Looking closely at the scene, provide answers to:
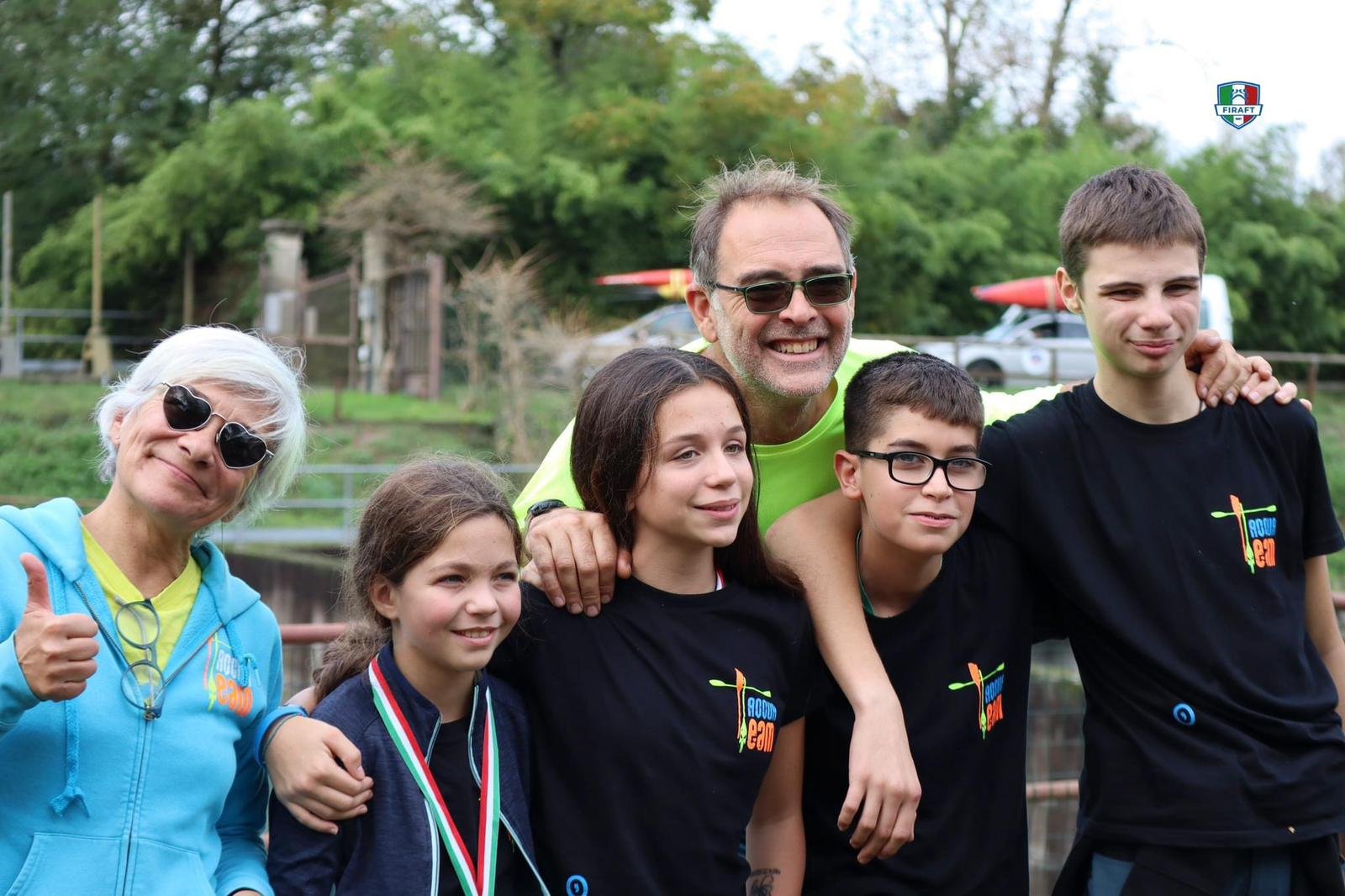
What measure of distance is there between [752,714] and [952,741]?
0.47 metres

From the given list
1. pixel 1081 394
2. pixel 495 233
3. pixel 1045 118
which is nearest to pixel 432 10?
pixel 495 233

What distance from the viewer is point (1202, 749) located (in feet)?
9.00

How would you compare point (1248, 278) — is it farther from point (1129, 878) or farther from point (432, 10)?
point (1129, 878)

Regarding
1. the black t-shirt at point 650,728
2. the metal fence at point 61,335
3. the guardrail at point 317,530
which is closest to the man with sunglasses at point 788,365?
the black t-shirt at point 650,728

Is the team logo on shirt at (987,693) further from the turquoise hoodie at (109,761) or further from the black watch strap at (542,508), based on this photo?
the turquoise hoodie at (109,761)

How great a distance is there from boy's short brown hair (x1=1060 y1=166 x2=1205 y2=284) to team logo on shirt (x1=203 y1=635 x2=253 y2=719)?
78.0 inches

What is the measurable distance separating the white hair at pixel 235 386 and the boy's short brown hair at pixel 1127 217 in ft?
5.68

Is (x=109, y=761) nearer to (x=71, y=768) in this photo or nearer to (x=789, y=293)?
(x=71, y=768)

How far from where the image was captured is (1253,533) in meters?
2.86

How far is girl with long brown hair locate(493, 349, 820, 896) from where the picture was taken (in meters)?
2.56

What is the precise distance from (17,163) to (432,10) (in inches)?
348

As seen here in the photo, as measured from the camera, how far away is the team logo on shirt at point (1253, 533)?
2848mm

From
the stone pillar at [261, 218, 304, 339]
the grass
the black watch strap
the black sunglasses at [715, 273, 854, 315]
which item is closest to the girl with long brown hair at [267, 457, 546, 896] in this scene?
the black watch strap

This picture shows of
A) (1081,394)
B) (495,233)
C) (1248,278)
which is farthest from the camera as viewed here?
(1248,278)
